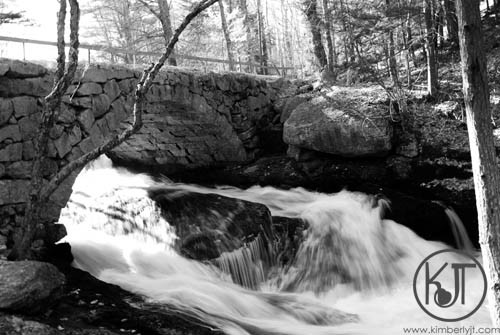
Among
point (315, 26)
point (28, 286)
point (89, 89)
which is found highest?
point (315, 26)

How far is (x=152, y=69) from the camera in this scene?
5367mm

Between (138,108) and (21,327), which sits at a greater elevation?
(138,108)

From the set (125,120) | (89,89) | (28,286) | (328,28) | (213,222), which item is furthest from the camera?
(328,28)

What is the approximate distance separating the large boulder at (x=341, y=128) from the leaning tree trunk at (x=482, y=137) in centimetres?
618

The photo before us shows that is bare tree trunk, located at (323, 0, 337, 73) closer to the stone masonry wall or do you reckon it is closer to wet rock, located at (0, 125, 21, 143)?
the stone masonry wall

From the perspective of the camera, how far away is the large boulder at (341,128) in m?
9.94

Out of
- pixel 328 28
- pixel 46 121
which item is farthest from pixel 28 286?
pixel 328 28

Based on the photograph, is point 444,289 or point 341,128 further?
point 341,128

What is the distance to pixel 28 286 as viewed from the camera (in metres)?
4.25

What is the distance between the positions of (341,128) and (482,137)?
641cm

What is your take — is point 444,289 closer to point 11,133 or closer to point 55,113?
point 55,113

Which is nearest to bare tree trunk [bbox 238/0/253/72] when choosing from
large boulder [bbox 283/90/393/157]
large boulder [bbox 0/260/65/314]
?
large boulder [bbox 283/90/393/157]

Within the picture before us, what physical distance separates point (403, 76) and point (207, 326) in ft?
39.0

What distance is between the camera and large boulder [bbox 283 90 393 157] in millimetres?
9938
